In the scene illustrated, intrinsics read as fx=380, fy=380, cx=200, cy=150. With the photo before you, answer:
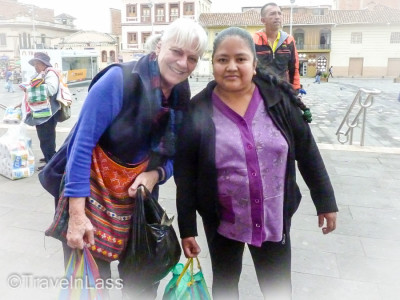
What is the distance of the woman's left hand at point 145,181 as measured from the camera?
5.56ft

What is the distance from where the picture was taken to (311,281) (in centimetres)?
248

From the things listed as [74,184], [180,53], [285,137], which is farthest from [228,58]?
[74,184]

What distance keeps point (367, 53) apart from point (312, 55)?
19.0ft

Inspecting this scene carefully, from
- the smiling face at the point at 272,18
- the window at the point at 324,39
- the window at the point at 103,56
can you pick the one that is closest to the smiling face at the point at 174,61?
the smiling face at the point at 272,18

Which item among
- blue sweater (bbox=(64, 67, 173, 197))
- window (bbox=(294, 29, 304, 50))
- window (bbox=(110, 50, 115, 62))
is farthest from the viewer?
window (bbox=(110, 50, 115, 62))

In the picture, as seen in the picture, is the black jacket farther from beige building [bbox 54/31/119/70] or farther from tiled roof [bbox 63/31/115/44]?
tiled roof [bbox 63/31/115/44]

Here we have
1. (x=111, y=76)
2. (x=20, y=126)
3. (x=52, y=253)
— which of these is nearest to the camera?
(x=111, y=76)

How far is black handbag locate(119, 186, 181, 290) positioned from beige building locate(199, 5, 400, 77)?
41.0 m

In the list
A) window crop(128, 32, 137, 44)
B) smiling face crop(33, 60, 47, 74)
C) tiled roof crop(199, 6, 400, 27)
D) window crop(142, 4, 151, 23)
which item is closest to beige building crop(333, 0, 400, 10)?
tiled roof crop(199, 6, 400, 27)

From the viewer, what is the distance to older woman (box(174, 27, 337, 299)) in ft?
5.25

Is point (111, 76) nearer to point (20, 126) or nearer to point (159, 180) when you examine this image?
point (159, 180)

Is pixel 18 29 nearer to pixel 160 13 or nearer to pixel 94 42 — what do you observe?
pixel 94 42

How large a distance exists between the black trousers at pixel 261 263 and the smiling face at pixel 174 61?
0.72 metres

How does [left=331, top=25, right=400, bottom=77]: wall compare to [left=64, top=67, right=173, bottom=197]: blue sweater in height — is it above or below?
above
